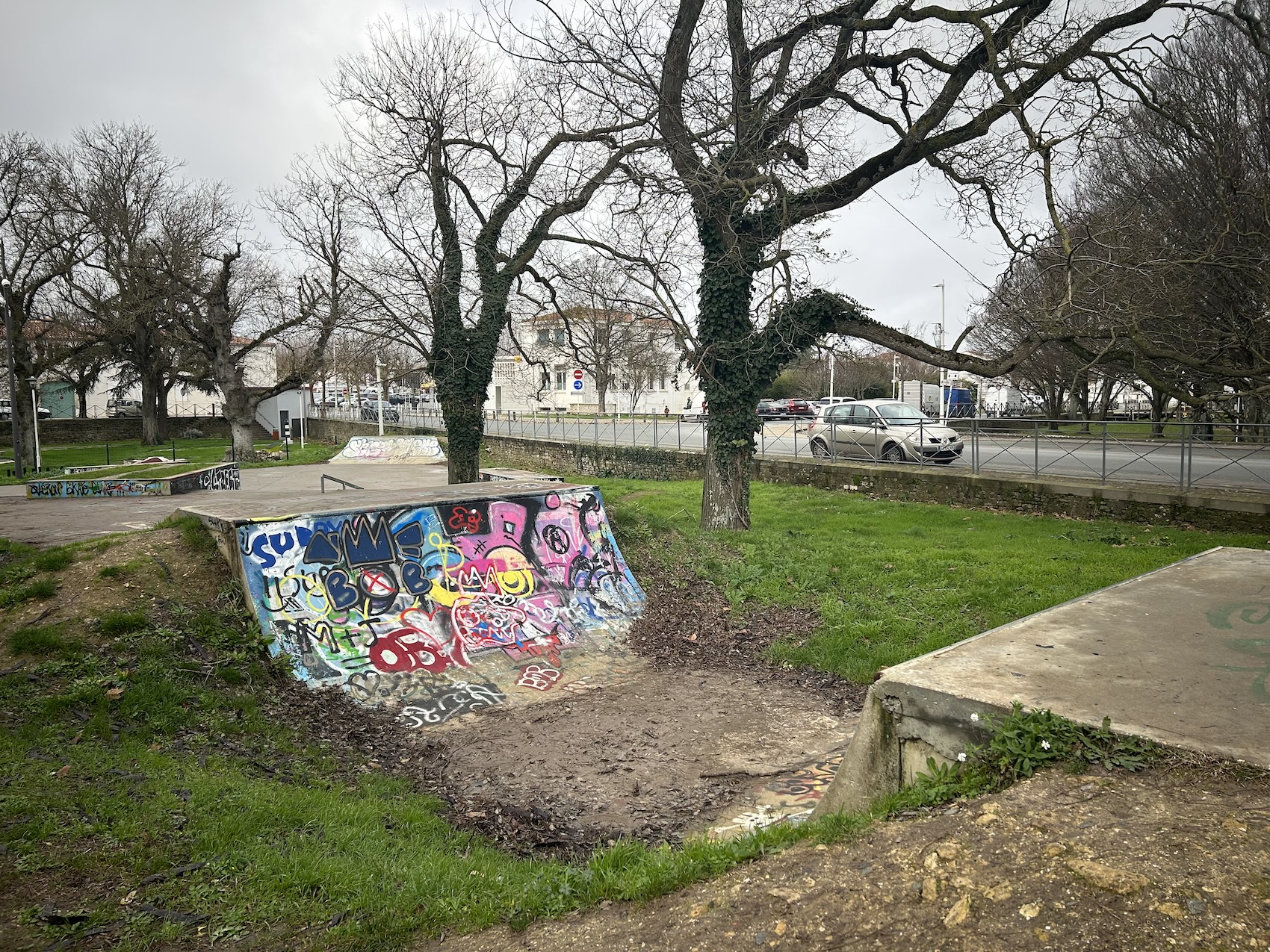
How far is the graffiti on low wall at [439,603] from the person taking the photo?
741 cm

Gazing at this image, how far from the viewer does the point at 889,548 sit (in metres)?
10.7

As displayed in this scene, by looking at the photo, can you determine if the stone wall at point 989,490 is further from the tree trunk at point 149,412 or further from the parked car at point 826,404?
the tree trunk at point 149,412

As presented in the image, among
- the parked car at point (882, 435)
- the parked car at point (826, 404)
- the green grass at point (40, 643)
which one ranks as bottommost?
the green grass at point (40, 643)

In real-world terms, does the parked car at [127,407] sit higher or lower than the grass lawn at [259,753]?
higher

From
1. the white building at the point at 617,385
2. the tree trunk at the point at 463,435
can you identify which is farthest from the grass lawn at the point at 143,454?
the tree trunk at the point at 463,435

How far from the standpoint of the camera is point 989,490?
13.5 metres

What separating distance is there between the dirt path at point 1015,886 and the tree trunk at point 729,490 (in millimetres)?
8655

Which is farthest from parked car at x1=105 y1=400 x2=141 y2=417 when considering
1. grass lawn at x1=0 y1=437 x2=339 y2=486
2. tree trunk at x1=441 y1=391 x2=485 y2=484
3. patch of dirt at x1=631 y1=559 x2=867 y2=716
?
patch of dirt at x1=631 y1=559 x2=867 y2=716

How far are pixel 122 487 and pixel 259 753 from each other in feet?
49.3

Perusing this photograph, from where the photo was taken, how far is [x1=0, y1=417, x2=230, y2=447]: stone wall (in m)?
39.2

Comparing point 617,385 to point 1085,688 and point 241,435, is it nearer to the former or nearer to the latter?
point 241,435

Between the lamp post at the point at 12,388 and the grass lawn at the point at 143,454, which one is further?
the grass lawn at the point at 143,454

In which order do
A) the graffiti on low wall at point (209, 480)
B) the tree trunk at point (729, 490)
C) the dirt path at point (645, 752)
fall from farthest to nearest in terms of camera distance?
the graffiti on low wall at point (209, 480) → the tree trunk at point (729, 490) → the dirt path at point (645, 752)

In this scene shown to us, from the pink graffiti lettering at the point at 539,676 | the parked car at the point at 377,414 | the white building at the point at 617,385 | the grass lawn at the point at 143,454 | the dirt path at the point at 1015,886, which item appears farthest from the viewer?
the parked car at the point at 377,414
